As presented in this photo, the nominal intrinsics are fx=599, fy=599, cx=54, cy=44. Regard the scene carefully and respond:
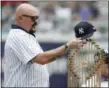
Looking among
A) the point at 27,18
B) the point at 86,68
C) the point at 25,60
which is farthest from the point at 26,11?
the point at 86,68

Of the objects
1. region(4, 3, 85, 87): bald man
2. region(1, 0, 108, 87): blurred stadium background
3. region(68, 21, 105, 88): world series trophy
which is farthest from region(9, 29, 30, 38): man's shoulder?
region(1, 0, 108, 87): blurred stadium background

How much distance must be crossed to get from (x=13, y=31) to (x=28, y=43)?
241 mm

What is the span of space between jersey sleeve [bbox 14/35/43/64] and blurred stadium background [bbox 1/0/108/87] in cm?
549

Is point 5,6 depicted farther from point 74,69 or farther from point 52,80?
point 74,69

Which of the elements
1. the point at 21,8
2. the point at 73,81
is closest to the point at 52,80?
the point at 73,81

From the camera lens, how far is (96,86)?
7.42m

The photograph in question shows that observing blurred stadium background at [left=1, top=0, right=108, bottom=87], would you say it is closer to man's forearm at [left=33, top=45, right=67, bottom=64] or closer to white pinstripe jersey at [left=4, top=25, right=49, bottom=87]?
white pinstripe jersey at [left=4, top=25, right=49, bottom=87]

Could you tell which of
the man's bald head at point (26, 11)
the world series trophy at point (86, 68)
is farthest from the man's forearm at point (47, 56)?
the world series trophy at point (86, 68)

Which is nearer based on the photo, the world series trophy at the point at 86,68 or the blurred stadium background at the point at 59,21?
the world series trophy at the point at 86,68

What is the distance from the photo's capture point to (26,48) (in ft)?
19.7

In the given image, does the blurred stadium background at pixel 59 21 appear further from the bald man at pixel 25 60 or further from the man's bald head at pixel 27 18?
the bald man at pixel 25 60

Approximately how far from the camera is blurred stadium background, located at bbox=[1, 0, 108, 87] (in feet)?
38.7

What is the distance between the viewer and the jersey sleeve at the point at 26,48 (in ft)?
19.6

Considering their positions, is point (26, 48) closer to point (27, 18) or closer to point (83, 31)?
point (27, 18)
